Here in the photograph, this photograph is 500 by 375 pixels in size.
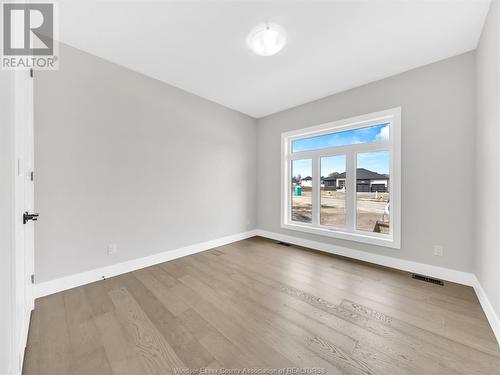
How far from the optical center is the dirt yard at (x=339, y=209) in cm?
296

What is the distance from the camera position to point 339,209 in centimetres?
338

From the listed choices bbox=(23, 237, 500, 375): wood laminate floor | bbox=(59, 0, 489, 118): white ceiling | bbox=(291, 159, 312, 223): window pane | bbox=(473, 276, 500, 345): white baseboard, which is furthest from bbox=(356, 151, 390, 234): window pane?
bbox=(59, 0, 489, 118): white ceiling

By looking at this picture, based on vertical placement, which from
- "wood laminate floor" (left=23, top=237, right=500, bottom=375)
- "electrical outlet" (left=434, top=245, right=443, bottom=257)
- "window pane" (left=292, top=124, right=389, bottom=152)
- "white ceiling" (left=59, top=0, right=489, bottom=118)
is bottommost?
"wood laminate floor" (left=23, top=237, right=500, bottom=375)

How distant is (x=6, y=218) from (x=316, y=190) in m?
3.63

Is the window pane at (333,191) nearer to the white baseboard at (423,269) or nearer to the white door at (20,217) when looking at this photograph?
the white baseboard at (423,269)

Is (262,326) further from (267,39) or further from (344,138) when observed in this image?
(344,138)

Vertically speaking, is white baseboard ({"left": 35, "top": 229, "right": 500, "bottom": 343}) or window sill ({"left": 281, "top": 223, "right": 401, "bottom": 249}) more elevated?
window sill ({"left": 281, "top": 223, "right": 401, "bottom": 249})

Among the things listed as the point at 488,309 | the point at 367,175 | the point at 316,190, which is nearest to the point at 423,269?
the point at 488,309

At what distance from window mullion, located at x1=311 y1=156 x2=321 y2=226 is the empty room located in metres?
0.03

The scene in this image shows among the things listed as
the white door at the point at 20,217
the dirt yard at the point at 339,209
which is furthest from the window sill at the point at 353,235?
the white door at the point at 20,217

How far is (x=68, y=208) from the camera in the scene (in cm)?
213

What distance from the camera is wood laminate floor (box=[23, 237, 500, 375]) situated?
1.27 meters

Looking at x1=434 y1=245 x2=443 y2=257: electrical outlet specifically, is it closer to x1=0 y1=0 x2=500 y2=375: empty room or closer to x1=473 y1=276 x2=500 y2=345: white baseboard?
x1=0 y1=0 x2=500 y2=375: empty room

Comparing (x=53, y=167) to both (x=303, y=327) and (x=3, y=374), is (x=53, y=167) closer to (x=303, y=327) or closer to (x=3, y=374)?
(x=3, y=374)
